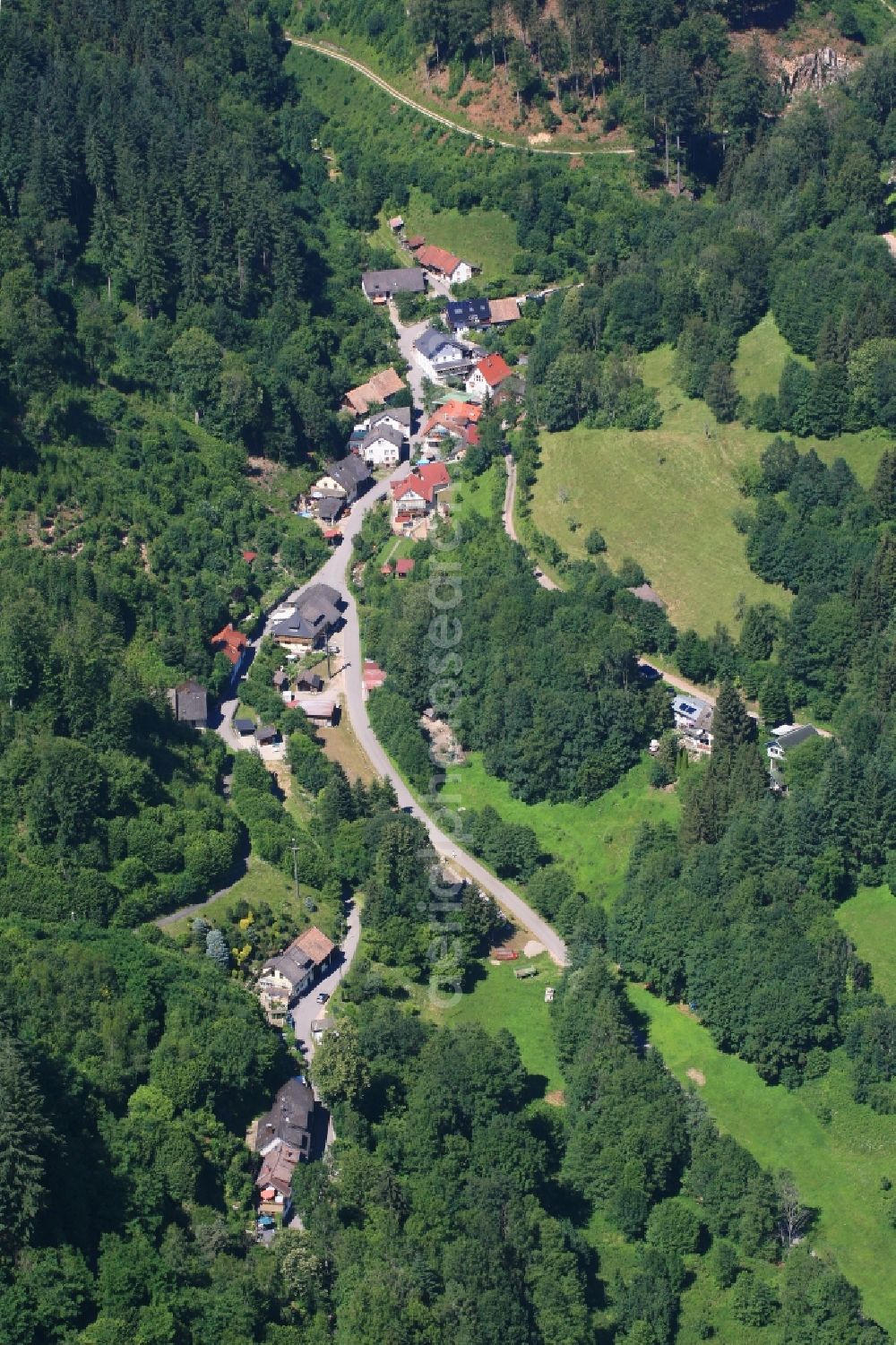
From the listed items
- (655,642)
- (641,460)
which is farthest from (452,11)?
(655,642)

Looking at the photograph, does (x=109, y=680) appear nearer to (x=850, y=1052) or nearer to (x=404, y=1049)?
(x=404, y=1049)

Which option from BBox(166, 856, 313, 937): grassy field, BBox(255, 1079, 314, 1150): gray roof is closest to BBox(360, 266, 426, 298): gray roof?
BBox(166, 856, 313, 937): grassy field

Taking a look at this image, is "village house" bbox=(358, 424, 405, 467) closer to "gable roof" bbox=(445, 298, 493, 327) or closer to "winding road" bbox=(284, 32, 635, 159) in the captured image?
"gable roof" bbox=(445, 298, 493, 327)

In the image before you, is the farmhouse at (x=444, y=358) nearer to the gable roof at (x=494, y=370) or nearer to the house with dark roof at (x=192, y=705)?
the gable roof at (x=494, y=370)

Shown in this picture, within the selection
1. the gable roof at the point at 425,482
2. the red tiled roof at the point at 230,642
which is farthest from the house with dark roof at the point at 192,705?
the gable roof at the point at 425,482

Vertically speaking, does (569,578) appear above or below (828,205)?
below

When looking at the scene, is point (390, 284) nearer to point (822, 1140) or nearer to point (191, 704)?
point (191, 704)
